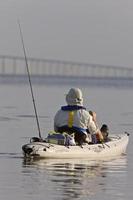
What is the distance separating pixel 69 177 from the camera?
20.9 m

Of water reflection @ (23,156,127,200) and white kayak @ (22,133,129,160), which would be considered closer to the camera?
water reflection @ (23,156,127,200)

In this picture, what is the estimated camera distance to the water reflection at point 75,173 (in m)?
18.6

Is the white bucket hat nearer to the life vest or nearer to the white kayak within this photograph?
the life vest

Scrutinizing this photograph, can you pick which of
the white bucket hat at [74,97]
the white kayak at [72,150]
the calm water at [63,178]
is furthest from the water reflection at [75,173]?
the white bucket hat at [74,97]

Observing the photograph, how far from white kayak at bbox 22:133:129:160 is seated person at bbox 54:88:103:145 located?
290mm

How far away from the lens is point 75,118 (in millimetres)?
24297

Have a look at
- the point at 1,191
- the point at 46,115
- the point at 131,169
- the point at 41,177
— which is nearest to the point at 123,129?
the point at 46,115

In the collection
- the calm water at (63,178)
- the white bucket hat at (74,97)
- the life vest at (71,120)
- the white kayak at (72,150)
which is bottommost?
the calm water at (63,178)

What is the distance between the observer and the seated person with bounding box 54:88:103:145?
24.3 meters

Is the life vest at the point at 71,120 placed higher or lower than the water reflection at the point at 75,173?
higher

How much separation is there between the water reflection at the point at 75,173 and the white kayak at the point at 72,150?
0.15m

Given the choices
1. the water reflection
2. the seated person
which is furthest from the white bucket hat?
the water reflection

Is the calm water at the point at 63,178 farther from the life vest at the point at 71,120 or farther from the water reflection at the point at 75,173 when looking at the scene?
the life vest at the point at 71,120

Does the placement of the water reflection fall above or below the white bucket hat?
below
